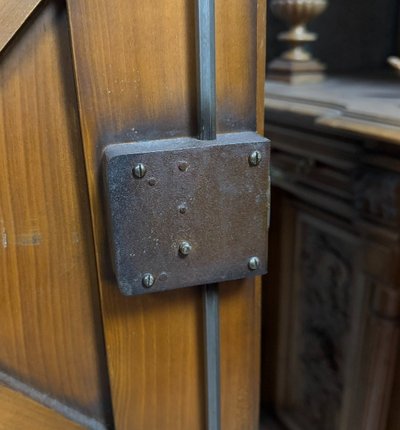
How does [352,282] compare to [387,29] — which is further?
[387,29]

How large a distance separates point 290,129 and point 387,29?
71 cm

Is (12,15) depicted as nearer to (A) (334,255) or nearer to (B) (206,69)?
(B) (206,69)

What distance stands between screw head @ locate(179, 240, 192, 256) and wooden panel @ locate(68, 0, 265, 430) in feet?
0.17

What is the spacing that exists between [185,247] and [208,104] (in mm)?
101

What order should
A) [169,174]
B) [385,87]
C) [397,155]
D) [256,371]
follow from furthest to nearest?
[385,87], [397,155], [256,371], [169,174]

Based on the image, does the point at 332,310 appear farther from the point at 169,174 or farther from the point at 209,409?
the point at 169,174

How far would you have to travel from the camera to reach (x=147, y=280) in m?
0.37

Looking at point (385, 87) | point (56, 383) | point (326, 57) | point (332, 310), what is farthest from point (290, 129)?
point (56, 383)

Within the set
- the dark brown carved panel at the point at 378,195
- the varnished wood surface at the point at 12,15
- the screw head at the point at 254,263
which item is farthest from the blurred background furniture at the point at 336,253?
the varnished wood surface at the point at 12,15

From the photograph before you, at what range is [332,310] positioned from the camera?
0.99m

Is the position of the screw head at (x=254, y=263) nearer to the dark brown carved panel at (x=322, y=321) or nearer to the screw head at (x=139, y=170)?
the screw head at (x=139, y=170)

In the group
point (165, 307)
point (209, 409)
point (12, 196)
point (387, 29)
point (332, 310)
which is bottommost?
point (332, 310)

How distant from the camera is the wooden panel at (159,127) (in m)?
0.33

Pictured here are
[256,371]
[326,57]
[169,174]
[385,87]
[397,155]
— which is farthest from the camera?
[326,57]
